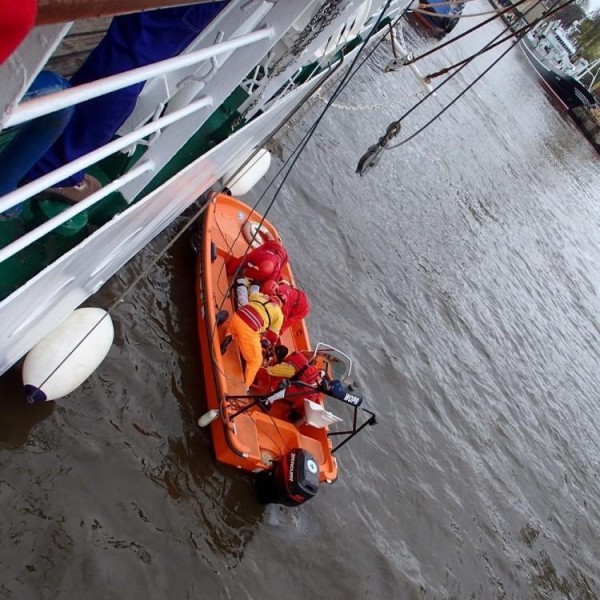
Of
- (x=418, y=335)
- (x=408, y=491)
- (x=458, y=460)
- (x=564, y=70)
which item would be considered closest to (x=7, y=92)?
(x=408, y=491)

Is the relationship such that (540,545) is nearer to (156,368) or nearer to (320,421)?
(320,421)

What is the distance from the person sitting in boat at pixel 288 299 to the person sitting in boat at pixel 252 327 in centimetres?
43

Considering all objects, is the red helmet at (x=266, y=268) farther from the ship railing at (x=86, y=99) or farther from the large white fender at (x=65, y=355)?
the ship railing at (x=86, y=99)

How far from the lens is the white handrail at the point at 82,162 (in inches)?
101

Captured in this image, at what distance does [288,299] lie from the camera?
26.6 feet

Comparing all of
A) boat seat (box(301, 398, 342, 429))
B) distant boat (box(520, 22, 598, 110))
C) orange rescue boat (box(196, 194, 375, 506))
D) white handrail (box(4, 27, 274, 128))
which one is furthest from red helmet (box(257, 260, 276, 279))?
distant boat (box(520, 22, 598, 110))

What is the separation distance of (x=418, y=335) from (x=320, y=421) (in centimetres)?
463

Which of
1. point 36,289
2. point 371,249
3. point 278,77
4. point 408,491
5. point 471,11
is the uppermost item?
point 471,11

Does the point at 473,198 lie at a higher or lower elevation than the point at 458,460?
higher

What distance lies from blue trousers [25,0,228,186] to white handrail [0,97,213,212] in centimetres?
23

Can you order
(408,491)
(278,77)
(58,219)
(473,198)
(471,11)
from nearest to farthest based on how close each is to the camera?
(58,219), (278,77), (408,491), (473,198), (471,11)

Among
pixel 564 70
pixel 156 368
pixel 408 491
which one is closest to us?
pixel 156 368

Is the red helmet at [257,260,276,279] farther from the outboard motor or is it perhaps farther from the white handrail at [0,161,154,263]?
the white handrail at [0,161,154,263]

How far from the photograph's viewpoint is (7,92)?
1855 mm
